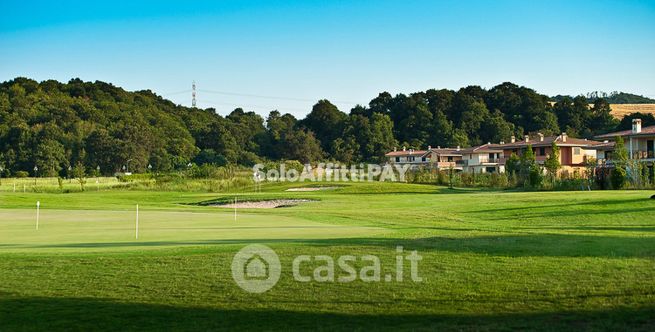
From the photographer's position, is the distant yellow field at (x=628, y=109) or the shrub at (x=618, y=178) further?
the distant yellow field at (x=628, y=109)

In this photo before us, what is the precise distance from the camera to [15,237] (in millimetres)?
20078

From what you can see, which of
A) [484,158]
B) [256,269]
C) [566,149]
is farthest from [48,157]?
[256,269]

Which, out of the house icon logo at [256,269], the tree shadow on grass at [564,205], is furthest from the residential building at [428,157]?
the house icon logo at [256,269]

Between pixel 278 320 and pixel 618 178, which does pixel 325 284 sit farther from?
pixel 618 178

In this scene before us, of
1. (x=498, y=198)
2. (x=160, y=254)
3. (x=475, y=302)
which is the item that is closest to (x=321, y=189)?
(x=498, y=198)

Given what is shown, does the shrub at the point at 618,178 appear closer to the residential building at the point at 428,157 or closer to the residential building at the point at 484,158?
the residential building at the point at 484,158

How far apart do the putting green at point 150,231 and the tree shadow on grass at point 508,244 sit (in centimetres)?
18

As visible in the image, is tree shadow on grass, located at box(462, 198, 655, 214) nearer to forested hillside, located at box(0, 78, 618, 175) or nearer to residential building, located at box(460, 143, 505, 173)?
residential building, located at box(460, 143, 505, 173)

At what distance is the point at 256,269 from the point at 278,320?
3437 mm

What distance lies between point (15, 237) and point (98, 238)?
2.64 m

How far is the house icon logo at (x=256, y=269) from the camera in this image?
1183 cm

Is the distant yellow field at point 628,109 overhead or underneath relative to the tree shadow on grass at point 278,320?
overhead

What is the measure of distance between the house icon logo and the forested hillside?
3201 inches

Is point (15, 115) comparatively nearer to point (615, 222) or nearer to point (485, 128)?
point (485, 128)
